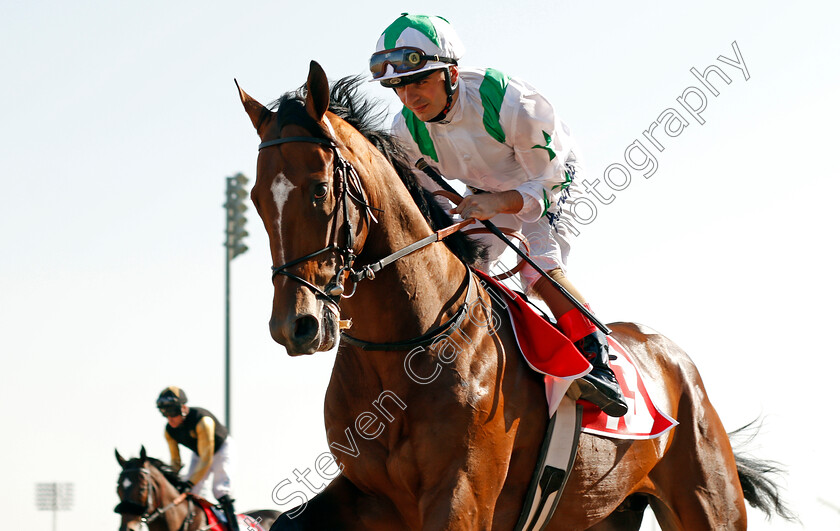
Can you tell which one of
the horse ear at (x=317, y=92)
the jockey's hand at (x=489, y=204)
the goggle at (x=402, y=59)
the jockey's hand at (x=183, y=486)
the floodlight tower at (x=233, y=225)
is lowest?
the jockey's hand at (x=183, y=486)

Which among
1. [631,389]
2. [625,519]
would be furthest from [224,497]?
[631,389]

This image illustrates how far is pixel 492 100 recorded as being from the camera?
15.2 ft

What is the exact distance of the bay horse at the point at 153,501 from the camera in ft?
29.6

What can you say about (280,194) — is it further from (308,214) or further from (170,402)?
(170,402)

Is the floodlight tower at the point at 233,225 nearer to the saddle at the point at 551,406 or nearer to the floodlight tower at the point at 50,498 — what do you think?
the saddle at the point at 551,406

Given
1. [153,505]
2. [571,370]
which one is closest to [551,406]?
[571,370]

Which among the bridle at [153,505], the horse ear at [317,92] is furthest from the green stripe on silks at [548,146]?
the bridle at [153,505]

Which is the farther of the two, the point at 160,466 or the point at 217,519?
the point at 160,466

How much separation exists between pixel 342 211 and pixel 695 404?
2.83 meters

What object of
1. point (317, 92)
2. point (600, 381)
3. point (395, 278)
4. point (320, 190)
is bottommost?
point (600, 381)

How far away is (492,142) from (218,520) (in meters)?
5.99

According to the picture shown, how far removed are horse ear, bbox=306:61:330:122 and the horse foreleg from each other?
1.63 meters

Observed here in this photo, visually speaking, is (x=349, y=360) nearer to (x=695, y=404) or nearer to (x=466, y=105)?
(x=466, y=105)

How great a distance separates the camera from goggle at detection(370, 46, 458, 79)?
4410mm
